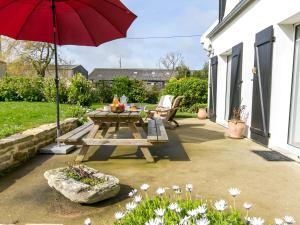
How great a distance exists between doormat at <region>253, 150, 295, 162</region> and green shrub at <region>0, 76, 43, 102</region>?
11901mm

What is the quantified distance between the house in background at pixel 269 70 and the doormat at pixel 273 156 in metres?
0.25

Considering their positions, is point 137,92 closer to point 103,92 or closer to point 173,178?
point 103,92

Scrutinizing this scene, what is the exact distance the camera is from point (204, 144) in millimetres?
5656

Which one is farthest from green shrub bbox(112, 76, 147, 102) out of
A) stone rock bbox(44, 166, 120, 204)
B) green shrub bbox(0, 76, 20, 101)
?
stone rock bbox(44, 166, 120, 204)

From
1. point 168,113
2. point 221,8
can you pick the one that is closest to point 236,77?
point 168,113

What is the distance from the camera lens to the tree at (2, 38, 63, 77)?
83.6 feet

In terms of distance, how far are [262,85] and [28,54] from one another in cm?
2502

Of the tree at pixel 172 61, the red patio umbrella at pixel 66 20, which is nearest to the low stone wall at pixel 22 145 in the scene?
the red patio umbrella at pixel 66 20

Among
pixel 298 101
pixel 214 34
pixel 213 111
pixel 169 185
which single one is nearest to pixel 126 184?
pixel 169 185

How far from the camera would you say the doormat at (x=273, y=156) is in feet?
14.5

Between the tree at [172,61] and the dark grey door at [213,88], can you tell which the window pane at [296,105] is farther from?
the tree at [172,61]

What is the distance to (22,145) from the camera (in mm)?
4176

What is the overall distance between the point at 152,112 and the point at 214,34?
4134 mm

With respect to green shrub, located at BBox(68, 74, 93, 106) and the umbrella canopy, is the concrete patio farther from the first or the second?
green shrub, located at BBox(68, 74, 93, 106)
